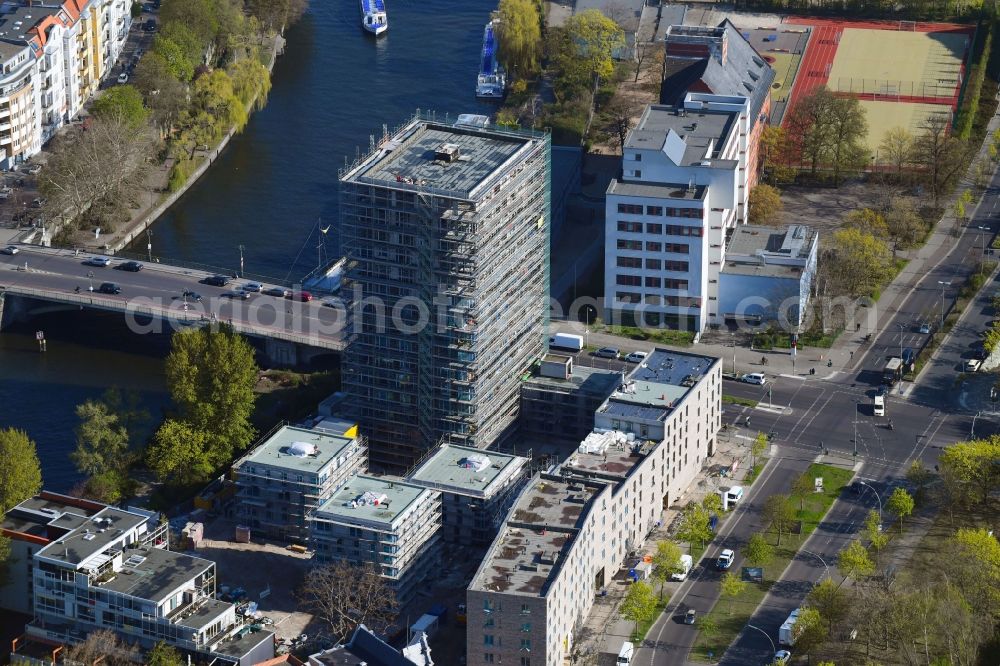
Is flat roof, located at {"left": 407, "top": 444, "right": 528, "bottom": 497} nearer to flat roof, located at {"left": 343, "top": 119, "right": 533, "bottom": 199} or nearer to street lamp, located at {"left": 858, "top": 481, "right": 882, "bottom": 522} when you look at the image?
flat roof, located at {"left": 343, "top": 119, "right": 533, "bottom": 199}

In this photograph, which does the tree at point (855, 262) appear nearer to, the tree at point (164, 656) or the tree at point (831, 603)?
the tree at point (831, 603)

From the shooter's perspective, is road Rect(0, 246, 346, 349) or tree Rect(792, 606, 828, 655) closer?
tree Rect(792, 606, 828, 655)

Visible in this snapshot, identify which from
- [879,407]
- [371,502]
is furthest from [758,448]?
[371,502]

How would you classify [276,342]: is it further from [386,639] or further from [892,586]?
[892,586]

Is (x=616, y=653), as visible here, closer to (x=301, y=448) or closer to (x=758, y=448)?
(x=301, y=448)

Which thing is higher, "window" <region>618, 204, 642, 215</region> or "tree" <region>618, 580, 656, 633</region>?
"window" <region>618, 204, 642, 215</region>

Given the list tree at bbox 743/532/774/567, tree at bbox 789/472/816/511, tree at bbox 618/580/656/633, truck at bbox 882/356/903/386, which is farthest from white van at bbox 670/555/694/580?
truck at bbox 882/356/903/386

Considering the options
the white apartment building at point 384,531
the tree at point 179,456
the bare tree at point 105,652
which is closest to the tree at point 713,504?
the white apartment building at point 384,531
